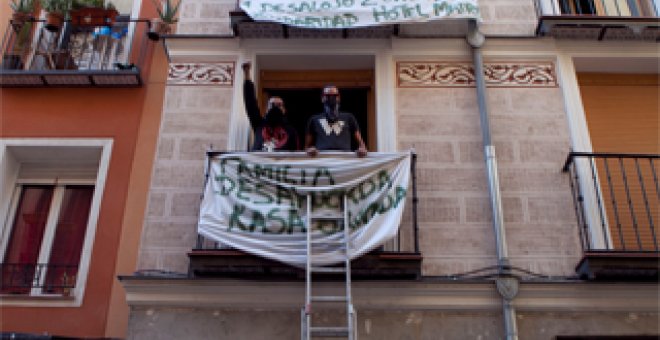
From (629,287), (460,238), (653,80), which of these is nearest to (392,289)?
(460,238)

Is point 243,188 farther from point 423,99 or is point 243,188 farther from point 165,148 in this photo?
point 423,99

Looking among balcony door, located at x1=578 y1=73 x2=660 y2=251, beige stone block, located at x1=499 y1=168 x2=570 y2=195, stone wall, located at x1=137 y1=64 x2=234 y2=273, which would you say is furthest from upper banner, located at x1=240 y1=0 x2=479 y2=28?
beige stone block, located at x1=499 y1=168 x2=570 y2=195

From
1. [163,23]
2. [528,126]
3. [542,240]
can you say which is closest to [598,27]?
[528,126]

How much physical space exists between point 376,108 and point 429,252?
203cm

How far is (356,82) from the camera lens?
8914 millimetres

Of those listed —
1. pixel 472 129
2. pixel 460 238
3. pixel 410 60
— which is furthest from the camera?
pixel 410 60

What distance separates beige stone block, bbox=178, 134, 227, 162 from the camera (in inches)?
306

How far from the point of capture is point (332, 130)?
766 centimetres

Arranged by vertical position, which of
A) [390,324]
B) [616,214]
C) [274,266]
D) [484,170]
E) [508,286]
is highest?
[484,170]

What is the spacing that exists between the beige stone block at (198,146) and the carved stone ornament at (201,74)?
2.65 ft

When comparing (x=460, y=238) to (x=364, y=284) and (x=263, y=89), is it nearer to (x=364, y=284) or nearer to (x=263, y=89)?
(x=364, y=284)

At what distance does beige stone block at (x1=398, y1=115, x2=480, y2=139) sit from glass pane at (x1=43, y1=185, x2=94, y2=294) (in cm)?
376

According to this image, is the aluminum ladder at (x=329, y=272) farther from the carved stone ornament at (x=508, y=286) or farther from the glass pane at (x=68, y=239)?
the glass pane at (x=68, y=239)

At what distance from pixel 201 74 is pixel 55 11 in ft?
7.11
